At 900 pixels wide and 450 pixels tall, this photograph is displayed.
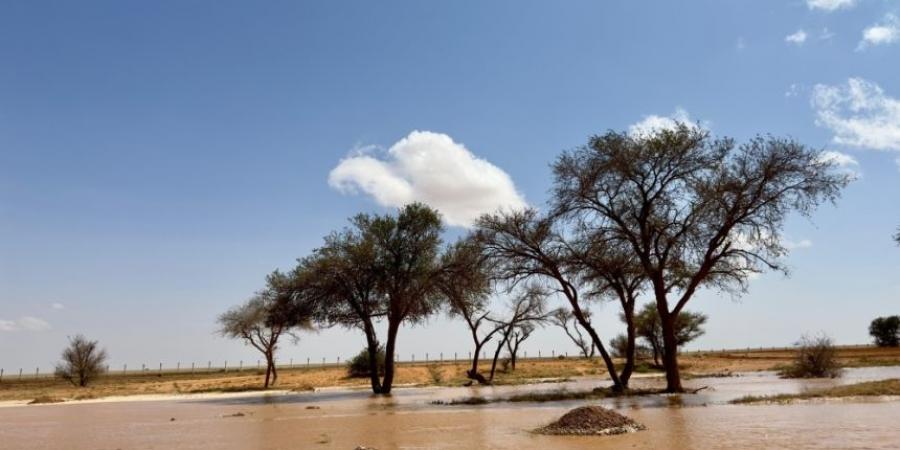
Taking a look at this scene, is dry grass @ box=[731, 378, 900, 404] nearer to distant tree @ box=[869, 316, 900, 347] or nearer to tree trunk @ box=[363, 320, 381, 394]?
tree trunk @ box=[363, 320, 381, 394]

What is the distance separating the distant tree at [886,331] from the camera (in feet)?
306

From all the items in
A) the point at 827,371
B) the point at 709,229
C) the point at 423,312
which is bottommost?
the point at 827,371

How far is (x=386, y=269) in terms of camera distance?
125 ft

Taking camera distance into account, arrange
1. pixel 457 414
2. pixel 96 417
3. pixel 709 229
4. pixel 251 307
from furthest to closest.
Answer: pixel 251 307 < pixel 709 229 < pixel 96 417 < pixel 457 414

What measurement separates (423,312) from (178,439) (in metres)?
22.1

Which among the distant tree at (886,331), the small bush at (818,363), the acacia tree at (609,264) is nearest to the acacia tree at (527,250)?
the acacia tree at (609,264)

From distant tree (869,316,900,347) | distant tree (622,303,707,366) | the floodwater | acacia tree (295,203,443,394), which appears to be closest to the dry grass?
the floodwater

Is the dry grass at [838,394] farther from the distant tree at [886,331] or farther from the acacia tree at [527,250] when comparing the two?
the distant tree at [886,331]

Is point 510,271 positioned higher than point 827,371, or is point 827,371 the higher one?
point 510,271

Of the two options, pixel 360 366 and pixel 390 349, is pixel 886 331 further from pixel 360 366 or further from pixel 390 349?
pixel 390 349

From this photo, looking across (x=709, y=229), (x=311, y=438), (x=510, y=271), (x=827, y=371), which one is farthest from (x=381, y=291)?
(x=827, y=371)

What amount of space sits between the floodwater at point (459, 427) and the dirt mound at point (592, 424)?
54cm

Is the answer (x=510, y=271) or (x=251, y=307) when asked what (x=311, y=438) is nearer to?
(x=510, y=271)

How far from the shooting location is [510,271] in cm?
3234
